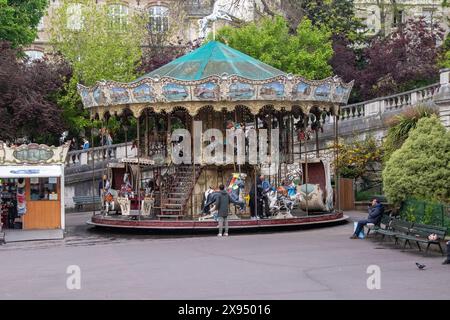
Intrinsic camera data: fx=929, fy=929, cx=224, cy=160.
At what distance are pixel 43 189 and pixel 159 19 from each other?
118 ft

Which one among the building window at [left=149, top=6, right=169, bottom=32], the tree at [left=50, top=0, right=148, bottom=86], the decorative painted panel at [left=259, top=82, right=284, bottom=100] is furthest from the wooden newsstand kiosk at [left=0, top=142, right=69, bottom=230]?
the building window at [left=149, top=6, right=169, bottom=32]

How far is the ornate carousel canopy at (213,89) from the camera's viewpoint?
28.2 meters

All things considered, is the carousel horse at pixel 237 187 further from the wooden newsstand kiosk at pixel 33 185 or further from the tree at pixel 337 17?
the tree at pixel 337 17

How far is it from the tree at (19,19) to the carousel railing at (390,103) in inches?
699

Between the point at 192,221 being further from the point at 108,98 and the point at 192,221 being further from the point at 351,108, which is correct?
the point at 351,108

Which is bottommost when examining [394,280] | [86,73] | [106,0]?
[394,280]

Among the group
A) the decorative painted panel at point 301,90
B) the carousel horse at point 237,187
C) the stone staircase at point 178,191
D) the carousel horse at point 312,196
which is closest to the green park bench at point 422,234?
the carousel horse at point 237,187

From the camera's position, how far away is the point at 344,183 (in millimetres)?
36000

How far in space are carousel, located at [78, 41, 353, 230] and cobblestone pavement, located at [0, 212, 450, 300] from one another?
2.39m

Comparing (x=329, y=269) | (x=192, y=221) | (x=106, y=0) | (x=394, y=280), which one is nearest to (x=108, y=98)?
(x=192, y=221)

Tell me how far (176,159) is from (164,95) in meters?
3.29

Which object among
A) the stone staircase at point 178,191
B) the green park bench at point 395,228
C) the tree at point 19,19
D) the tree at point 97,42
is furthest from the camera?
the tree at point 19,19

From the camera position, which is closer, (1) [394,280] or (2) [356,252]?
(1) [394,280]

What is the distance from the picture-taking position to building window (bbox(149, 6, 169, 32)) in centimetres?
5772
